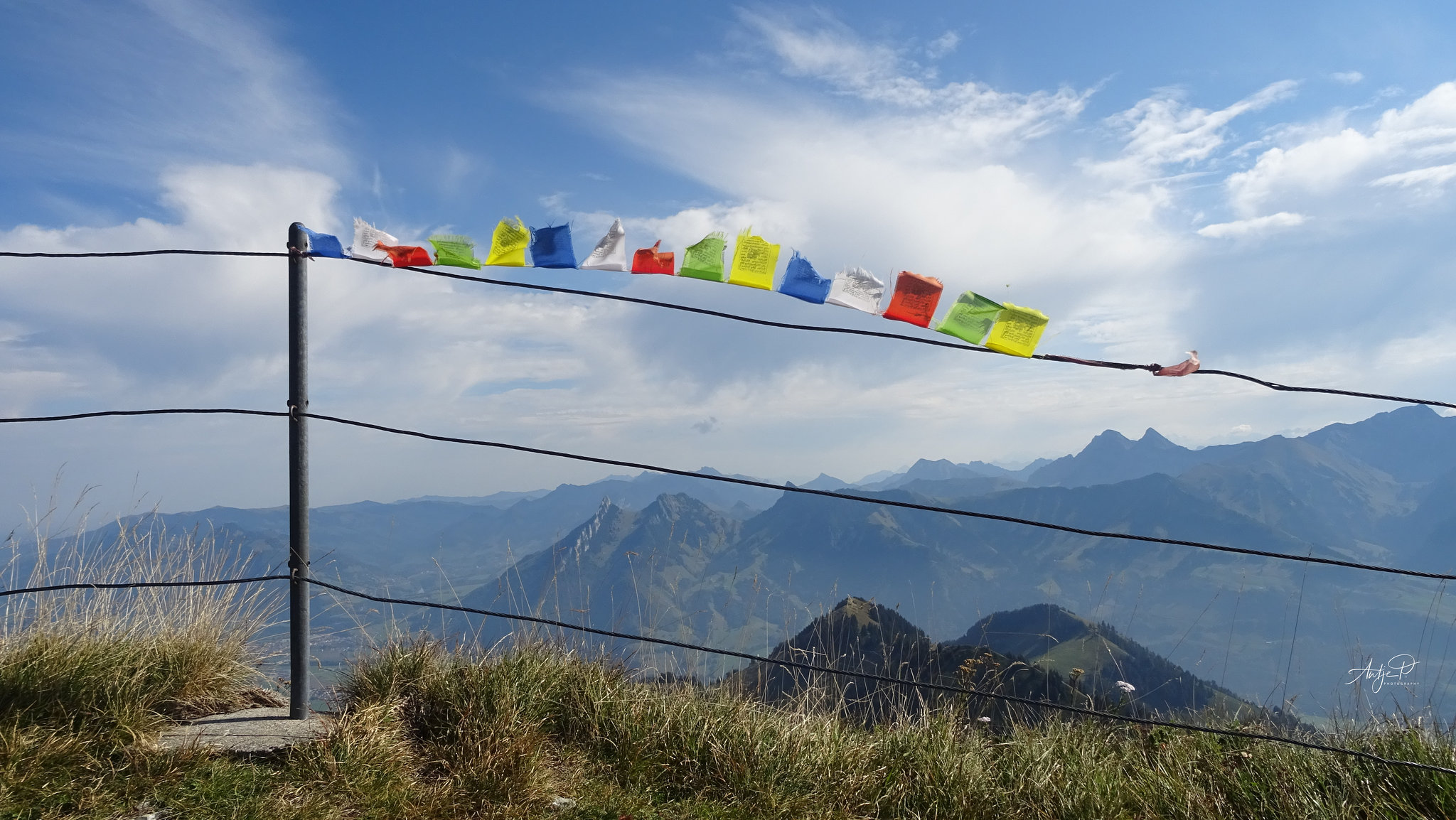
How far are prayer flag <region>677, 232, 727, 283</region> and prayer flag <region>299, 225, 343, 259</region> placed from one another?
1.67 meters

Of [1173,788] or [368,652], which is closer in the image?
[1173,788]

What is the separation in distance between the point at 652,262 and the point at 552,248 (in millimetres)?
511

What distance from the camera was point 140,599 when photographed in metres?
4.46

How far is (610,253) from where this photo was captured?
12.7 ft

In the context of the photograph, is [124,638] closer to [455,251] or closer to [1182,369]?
[455,251]

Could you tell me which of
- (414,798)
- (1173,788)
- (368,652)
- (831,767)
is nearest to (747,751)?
(831,767)

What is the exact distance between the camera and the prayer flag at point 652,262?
12.7 feet

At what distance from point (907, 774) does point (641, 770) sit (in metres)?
1.27

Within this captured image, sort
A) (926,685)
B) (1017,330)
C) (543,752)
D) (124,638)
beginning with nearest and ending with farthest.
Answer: (926,685), (1017,330), (543,752), (124,638)

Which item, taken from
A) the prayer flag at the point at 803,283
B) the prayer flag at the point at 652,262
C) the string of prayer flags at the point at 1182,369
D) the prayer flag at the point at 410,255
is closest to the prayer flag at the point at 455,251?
the prayer flag at the point at 410,255

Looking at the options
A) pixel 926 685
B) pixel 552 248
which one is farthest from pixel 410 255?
pixel 926 685

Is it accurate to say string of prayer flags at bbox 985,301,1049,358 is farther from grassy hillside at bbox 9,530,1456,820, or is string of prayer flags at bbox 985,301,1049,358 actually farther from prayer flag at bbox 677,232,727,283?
grassy hillside at bbox 9,530,1456,820

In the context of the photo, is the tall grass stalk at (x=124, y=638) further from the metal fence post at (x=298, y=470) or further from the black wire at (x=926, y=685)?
the black wire at (x=926, y=685)

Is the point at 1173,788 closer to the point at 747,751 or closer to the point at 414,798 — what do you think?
the point at 747,751
